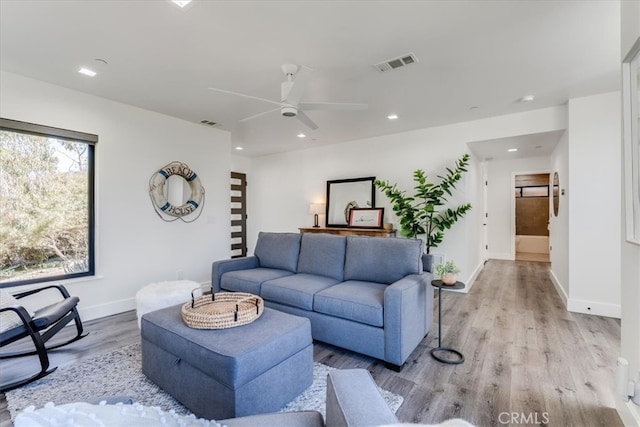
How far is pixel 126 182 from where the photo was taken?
379 cm

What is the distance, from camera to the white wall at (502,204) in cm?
704

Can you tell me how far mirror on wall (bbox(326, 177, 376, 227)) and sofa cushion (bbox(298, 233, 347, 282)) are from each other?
87.2 inches

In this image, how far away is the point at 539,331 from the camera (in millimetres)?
2990

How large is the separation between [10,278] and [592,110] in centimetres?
673

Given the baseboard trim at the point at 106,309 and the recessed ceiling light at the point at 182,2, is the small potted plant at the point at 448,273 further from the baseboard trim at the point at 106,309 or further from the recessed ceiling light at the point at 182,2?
the baseboard trim at the point at 106,309

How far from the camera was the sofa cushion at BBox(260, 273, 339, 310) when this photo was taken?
8.84ft

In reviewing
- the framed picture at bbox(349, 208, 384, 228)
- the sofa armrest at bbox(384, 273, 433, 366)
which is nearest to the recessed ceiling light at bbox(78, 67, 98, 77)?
the sofa armrest at bbox(384, 273, 433, 366)

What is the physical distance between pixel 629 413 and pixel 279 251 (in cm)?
308

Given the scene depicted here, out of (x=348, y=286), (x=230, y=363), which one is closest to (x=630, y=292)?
(x=348, y=286)

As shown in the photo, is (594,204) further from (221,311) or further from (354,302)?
(221,311)

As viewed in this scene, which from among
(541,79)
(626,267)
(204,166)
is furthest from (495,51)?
(204,166)

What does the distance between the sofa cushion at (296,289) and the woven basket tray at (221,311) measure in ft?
1.83

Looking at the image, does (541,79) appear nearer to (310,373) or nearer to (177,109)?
(310,373)

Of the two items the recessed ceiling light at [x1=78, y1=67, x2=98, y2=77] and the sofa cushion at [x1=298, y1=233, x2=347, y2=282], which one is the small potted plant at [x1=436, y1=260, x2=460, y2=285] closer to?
the sofa cushion at [x1=298, y1=233, x2=347, y2=282]
